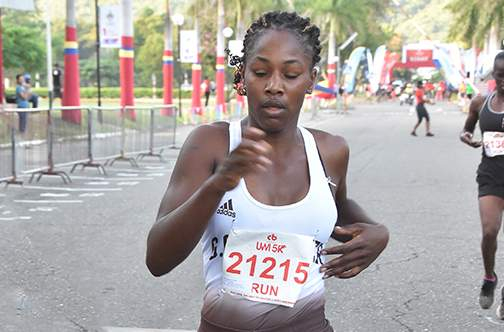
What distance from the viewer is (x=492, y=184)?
494cm

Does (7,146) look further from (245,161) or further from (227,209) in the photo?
(245,161)

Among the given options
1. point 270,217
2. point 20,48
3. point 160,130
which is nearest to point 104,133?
point 160,130

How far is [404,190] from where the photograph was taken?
11.1 meters

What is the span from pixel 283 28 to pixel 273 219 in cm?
56

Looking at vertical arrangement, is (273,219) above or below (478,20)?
below

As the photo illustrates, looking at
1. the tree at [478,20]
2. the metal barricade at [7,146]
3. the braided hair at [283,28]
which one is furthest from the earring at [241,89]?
the tree at [478,20]

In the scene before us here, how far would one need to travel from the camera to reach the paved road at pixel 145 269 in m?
4.90

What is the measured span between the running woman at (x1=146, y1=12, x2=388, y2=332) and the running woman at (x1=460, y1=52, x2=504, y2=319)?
297 cm

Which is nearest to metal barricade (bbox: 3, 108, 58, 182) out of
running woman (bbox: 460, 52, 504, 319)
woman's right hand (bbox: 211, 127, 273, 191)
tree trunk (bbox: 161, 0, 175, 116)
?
running woman (bbox: 460, 52, 504, 319)

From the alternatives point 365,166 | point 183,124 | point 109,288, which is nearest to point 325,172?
point 109,288

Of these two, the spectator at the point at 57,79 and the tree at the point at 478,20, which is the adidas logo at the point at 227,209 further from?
the tree at the point at 478,20

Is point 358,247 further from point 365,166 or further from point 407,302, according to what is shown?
point 365,166

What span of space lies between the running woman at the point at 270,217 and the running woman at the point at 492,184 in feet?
9.75

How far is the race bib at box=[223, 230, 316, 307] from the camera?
2010 mm
